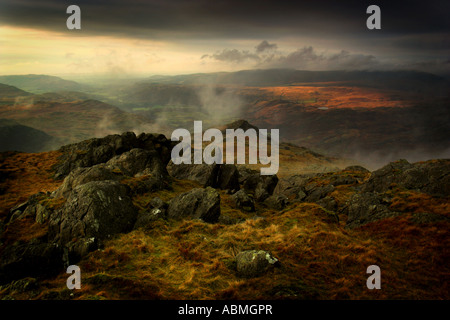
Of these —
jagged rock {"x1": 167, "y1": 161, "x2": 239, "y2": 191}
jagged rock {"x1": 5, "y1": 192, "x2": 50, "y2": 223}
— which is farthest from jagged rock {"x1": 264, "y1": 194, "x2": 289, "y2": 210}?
jagged rock {"x1": 5, "y1": 192, "x2": 50, "y2": 223}

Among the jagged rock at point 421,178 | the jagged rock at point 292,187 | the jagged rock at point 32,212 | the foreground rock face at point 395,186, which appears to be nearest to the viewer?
the jagged rock at point 32,212

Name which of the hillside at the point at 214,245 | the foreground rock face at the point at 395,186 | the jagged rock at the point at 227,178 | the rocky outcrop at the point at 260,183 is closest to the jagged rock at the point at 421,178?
the foreground rock face at the point at 395,186

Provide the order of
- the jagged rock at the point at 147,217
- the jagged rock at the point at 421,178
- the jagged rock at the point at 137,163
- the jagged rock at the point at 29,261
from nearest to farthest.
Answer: the jagged rock at the point at 29,261 → the jagged rock at the point at 147,217 → the jagged rock at the point at 421,178 → the jagged rock at the point at 137,163

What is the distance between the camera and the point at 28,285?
11.3 meters

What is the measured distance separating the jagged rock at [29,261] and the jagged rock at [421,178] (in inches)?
1219

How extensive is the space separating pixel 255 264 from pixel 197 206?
38.1ft

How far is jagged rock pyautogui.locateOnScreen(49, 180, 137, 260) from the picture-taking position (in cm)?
1636

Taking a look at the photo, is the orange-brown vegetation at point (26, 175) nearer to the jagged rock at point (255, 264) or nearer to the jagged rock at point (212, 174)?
the jagged rock at point (212, 174)

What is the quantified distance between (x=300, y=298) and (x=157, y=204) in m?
17.1

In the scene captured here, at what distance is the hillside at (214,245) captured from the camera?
38.6ft

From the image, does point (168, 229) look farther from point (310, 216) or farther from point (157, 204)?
point (310, 216)

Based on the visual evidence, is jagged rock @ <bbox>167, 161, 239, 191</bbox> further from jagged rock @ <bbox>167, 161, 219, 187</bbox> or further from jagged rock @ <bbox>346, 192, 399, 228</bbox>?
jagged rock @ <bbox>346, 192, 399, 228</bbox>

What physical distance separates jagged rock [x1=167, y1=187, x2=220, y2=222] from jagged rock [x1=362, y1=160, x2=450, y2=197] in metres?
20.8

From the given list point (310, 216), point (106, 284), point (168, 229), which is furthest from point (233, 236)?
point (106, 284)
